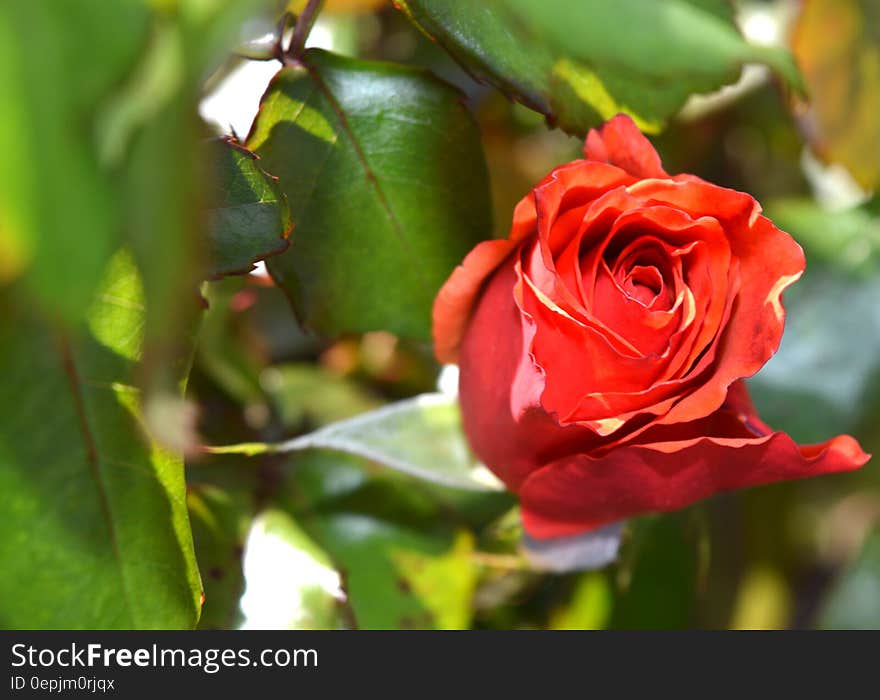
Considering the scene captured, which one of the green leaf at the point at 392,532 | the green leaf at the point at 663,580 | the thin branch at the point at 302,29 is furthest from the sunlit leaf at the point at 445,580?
the thin branch at the point at 302,29

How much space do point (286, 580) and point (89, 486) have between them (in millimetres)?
125

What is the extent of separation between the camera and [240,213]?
26 cm

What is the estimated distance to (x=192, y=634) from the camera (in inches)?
12.0

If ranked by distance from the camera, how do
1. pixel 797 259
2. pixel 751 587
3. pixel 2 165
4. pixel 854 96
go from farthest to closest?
pixel 751 587 → pixel 854 96 → pixel 797 259 → pixel 2 165

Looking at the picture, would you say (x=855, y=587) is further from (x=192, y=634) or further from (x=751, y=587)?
(x=192, y=634)

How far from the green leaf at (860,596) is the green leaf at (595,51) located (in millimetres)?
342

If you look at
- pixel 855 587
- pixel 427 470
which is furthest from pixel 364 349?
Answer: pixel 855 587

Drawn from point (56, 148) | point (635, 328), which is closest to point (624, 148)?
point (635, 328)

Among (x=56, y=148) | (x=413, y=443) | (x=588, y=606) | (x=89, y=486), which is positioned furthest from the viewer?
(x=588, y=606)

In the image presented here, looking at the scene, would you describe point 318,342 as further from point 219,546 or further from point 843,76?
point 843,76

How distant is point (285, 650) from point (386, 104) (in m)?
0.20

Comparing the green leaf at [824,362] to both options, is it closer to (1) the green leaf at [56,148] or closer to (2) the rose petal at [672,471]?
(2) the rose petal at [672,471]

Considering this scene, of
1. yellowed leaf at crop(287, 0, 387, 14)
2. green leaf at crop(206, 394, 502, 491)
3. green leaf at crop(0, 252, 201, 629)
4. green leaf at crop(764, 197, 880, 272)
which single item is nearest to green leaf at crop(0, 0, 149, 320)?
green leaf at crop(0, 252, 201, 629)

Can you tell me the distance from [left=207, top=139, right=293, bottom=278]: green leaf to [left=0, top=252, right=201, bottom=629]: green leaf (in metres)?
0.03
